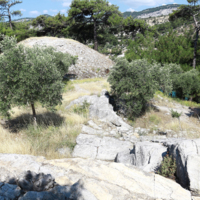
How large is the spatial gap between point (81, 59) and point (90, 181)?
2140 cm

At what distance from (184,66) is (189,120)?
8.63 meters

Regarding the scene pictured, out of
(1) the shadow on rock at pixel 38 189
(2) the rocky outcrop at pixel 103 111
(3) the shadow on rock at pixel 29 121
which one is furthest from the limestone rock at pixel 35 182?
(2) the rocky outcrop at pixel 103 111

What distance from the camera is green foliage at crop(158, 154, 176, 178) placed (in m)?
4.10

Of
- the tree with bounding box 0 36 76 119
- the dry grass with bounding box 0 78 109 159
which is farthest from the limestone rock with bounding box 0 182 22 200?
the tree with bounding box 0 36 76 119

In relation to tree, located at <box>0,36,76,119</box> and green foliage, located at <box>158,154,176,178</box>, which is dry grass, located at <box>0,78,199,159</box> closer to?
tree, located at <box>0,36,76,119</box>

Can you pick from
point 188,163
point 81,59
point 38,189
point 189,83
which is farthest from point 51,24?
point 188,163

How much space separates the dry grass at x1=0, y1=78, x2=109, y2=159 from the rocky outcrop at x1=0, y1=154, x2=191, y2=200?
1.46 m

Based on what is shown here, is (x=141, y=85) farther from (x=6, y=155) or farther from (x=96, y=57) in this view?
(x=96, y=57)

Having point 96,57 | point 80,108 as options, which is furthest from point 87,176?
point 96,57

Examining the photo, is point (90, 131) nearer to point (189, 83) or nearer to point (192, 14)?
point (189, 83)

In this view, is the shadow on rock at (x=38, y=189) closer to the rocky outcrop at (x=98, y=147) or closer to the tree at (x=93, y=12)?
the rocky outcrop at (x=98, y=147)

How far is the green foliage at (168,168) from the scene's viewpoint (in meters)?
4.10

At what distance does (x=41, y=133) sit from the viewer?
6918mm

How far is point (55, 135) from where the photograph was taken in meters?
6.87
